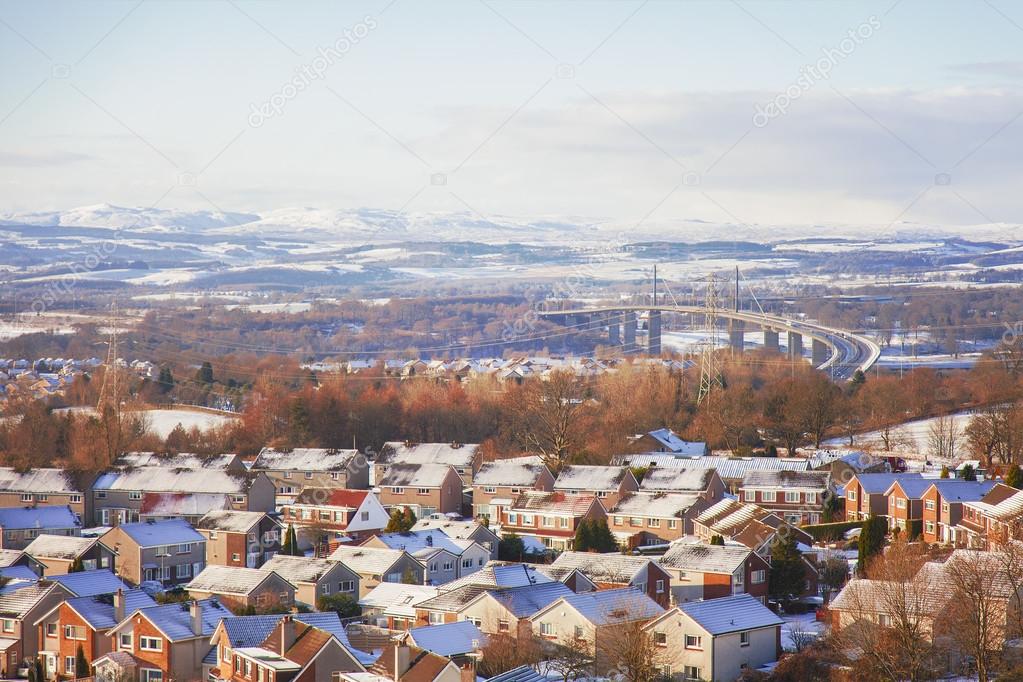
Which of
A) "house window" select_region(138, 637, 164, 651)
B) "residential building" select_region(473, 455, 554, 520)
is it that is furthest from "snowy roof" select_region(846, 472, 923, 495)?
"house window" select_region(138, 637, 164, 651)

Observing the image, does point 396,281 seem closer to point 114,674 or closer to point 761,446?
point 761,446

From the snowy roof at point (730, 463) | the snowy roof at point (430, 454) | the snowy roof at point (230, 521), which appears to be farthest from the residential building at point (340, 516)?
the snowy roof at point (730, 463)

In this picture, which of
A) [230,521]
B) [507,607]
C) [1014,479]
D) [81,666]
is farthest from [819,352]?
[81,666]

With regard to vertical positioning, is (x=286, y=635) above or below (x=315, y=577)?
above

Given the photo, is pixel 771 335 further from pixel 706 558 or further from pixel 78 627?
pixel 78 627

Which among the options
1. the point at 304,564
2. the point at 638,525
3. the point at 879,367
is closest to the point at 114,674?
the point at 304,564

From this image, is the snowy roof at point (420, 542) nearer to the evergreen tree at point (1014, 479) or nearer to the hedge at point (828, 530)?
the hedge at point (828, 530)
